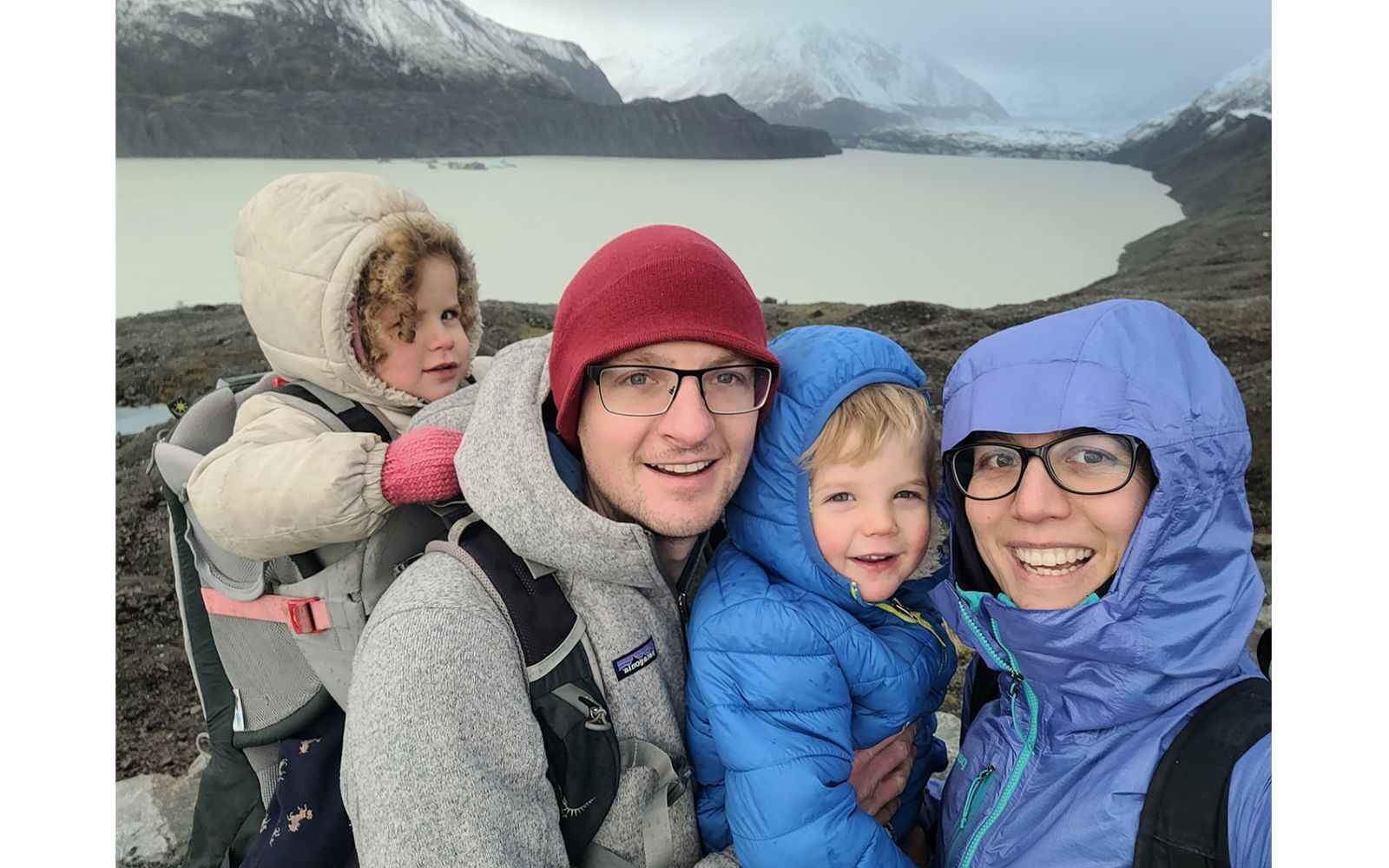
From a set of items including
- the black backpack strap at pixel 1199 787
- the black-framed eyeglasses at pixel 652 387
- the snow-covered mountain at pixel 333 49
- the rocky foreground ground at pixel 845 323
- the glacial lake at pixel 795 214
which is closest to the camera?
the black backpack strap at pixel 1199 787

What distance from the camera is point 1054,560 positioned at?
1510 millimetres

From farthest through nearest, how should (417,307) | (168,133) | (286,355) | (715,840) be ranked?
(168,133) < (417,307) < (286,355) < (715,840)

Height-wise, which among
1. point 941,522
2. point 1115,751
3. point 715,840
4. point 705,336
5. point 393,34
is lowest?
point 715,840

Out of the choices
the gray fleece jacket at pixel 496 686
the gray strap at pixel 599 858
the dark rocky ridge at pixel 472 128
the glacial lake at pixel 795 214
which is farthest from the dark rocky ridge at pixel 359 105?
the gray strap at pixel 599 858

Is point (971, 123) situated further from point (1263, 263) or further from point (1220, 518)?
point (1220, 518)

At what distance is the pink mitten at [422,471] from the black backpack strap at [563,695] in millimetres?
315

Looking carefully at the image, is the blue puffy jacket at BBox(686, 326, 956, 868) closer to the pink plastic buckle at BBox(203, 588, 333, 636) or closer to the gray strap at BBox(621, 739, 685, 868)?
the gray strap at BBox(621, 739, 685, 868)

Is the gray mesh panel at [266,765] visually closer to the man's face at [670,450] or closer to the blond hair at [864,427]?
the man's face at [670,450]

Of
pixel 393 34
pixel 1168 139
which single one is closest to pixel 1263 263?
pixel 1168 139

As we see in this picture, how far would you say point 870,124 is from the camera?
11523mm

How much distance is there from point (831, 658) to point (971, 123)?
37.2 feet

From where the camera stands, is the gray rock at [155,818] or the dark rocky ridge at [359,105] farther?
the dark rocky ridge at [359,105]

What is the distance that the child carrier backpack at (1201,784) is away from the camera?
125 centimetres

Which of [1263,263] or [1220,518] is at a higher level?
[1263,263]
